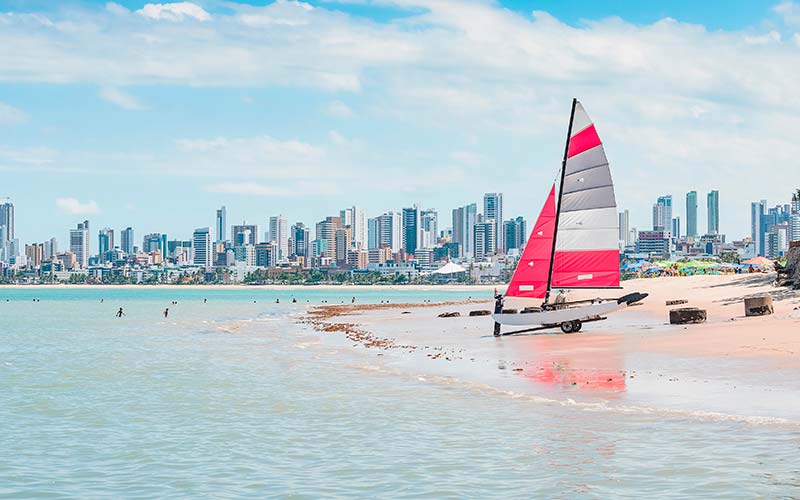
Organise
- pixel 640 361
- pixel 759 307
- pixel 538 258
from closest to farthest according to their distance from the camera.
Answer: pixel 640 361 < pixel 759 307 < pixel 538 258

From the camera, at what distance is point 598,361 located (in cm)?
3238

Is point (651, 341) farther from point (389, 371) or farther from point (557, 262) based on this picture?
point (389, 371)

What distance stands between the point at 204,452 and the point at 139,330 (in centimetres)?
5658

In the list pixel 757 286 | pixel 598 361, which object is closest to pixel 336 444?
pixel 598 361

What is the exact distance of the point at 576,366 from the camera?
103ft

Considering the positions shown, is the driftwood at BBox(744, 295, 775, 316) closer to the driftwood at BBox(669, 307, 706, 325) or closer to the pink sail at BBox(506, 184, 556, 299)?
the driftwood at BBox(669, 307, 706, 325)

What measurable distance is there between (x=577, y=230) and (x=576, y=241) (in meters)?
0.58

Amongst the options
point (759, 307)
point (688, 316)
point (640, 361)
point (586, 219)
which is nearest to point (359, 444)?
point (640, 361)

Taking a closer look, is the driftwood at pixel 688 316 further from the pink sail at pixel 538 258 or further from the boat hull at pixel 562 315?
the pink sail at pixel 538 258

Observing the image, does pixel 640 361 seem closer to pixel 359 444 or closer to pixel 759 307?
pixel 759 307

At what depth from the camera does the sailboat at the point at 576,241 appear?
146 ft

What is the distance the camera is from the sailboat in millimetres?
44562

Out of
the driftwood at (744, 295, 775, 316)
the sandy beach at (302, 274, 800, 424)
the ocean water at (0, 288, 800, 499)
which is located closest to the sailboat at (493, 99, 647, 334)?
the sandy beach at (302, 274, 800, 424)

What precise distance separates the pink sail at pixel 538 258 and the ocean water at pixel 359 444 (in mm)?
16186
